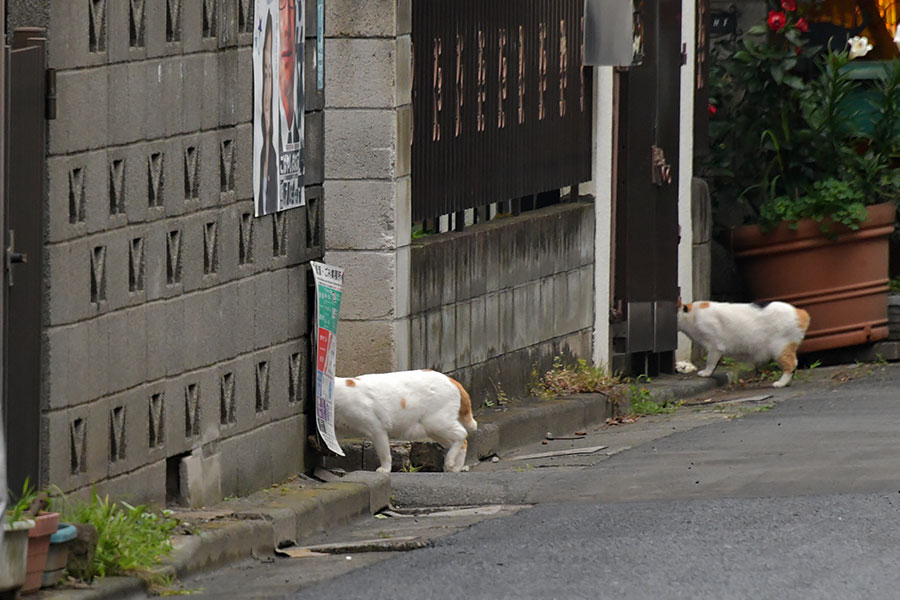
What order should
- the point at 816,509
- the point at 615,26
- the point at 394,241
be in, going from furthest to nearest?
the point at 615,26 < the point at 394,241 < the point at 816,509

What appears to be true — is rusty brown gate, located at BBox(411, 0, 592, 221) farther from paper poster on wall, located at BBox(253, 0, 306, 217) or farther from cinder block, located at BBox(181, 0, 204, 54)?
cinder block, located at BBox(181, 0, 204, 54)

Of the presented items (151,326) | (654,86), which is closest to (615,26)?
(654,86)

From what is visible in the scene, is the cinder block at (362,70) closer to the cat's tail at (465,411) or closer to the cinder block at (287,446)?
the cat's tail at (465,411)

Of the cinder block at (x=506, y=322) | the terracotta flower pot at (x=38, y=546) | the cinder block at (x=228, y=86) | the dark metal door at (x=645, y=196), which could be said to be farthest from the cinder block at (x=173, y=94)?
the dark metal door at (x=645, y=196)

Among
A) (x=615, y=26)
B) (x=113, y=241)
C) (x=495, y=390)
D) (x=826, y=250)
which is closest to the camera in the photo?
(x=113, y=241)

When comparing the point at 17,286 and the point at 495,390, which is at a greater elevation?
the point at 17,286

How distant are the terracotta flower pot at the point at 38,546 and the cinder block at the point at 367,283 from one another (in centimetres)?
488

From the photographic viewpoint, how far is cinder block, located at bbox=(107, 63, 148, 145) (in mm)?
8125

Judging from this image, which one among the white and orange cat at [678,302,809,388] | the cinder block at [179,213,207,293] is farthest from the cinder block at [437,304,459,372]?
the white and orange cat at [678,302,809,388]

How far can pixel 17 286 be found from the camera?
7.49 m

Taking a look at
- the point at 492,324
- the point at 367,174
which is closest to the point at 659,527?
the point at 367,174

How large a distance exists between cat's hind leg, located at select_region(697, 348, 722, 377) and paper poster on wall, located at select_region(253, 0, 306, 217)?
7004mm

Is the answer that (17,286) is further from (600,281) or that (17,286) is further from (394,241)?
(600,281)

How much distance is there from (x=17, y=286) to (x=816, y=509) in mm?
3970
